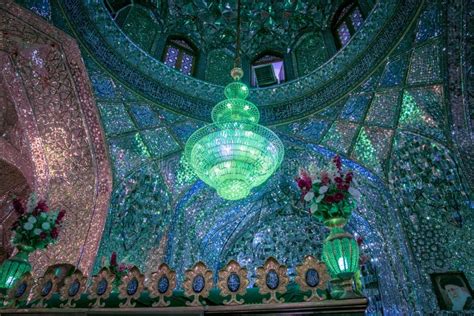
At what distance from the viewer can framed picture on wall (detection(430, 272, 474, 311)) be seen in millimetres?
5012

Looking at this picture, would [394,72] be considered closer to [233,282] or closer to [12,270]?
[233,282]

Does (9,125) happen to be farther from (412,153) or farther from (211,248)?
(412,153)

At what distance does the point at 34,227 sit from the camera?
3.97 m

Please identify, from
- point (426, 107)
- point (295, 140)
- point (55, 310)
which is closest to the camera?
point (55, 310)

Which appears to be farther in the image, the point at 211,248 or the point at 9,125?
the point at 211,248

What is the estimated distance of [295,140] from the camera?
6.93m

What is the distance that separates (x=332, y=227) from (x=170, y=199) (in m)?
4.98

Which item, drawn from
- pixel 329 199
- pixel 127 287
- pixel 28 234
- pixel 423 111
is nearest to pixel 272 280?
pixel 329 199

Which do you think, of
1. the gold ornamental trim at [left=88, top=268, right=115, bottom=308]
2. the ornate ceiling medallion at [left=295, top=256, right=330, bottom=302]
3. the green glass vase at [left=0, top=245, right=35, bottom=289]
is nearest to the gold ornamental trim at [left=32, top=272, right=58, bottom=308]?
the gold ornamental trim at [left=88, top=268, right=115, bottom=308]

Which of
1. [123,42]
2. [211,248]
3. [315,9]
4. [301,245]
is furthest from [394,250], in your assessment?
[123,42]

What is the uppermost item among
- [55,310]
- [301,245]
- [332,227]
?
[301,245]

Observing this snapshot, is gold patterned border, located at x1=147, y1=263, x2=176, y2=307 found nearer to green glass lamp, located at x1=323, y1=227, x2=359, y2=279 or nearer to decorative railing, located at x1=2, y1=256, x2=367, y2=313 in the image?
decorative railing, located at x1=2, y1=256, x2=367, y2=313

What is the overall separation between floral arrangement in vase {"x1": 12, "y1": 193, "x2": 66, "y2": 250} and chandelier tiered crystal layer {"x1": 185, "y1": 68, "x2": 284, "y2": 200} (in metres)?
2.08

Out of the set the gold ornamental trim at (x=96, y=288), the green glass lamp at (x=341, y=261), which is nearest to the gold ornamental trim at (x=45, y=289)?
the gold ornamental trim at (x=96, y=288)
